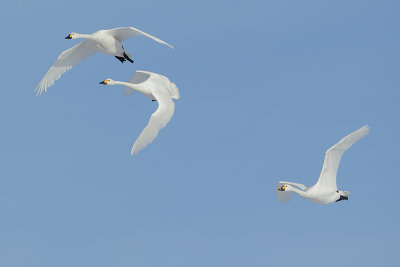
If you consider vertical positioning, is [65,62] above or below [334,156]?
above

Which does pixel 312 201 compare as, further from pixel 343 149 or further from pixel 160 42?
pixel 160 42

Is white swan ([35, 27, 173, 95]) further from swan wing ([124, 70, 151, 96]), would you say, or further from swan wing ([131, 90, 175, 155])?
swan wing ([131, 90, 175, 155])

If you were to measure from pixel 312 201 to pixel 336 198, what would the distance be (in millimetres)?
1319

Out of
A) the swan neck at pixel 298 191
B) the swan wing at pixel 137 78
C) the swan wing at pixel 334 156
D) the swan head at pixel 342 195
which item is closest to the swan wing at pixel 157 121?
the swan wing at pixel 137 78

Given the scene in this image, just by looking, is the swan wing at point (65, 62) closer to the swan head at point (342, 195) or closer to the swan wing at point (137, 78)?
the swan wing at point (137, 78)

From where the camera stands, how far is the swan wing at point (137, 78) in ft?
166

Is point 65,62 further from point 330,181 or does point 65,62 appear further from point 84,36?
point 330,181

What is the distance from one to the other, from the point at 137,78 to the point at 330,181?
12806mm

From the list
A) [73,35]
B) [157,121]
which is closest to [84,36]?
[73,35]

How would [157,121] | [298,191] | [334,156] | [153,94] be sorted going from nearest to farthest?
1. [157,121]
2. [153,94]
3. [334,156]
4. [298,191]

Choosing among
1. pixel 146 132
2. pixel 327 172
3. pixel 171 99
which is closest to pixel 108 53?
pixel 171 99

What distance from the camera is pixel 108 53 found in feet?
159

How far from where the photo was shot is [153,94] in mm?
45500

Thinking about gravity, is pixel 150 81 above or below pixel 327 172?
above
